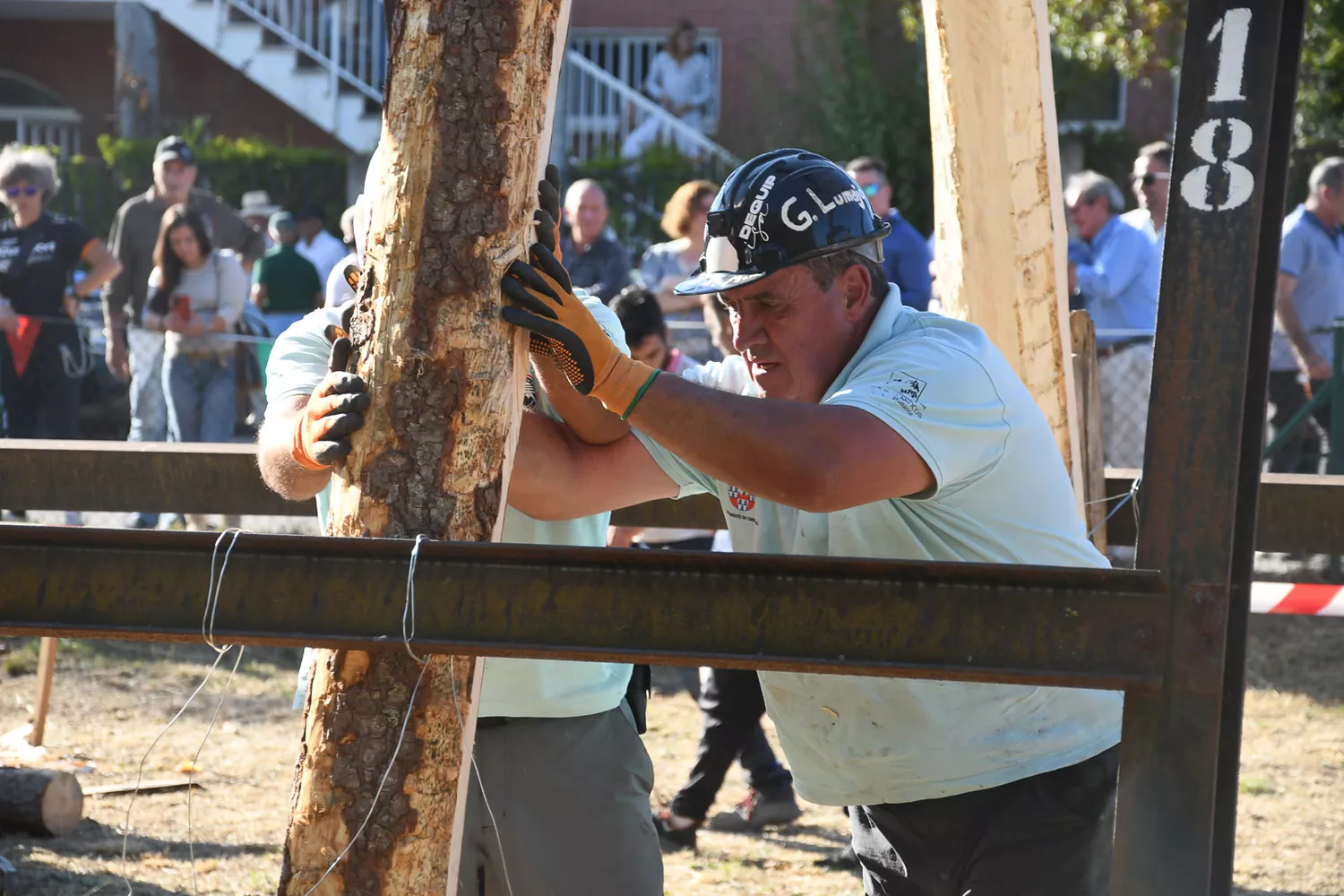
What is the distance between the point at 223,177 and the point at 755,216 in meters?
14.3

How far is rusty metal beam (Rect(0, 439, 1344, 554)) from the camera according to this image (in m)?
3.02

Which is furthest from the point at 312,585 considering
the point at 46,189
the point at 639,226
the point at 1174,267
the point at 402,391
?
the point at 639,226

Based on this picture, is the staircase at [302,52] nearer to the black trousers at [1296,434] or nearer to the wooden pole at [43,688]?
the black trousers at [1296,434]

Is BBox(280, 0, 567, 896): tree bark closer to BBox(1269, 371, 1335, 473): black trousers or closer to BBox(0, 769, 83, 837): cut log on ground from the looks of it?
BBox(0, 769, 83, 837): cut log on ground

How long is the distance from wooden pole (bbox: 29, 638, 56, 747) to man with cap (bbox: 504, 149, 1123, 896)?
3.38 meters

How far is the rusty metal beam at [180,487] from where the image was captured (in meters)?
3.02

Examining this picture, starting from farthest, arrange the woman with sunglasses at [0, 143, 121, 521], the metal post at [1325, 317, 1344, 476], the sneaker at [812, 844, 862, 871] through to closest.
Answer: the woman with sunglasses at [0, 143, 121, 521], the metal post at [1325, 317, 1344, 476], the sneaker at [812, 844, 862, 871]

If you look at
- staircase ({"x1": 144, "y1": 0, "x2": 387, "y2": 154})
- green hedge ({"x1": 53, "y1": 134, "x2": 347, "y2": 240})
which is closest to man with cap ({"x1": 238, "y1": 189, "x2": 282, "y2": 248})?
green hedge ({"x1": 53, "y1": 134, "x2": 347, "y2": 240})

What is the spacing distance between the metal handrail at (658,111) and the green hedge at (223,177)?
2.99 metres

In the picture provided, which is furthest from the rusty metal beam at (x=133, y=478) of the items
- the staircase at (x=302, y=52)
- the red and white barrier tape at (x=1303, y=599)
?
the staircase at (x=302, y=52)

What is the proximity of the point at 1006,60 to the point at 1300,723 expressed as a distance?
12.7 ft

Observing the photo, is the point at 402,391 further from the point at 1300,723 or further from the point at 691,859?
the point at 1300,723

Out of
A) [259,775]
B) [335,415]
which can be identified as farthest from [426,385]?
[259,775]

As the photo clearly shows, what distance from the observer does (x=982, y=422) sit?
2277 millimetres
